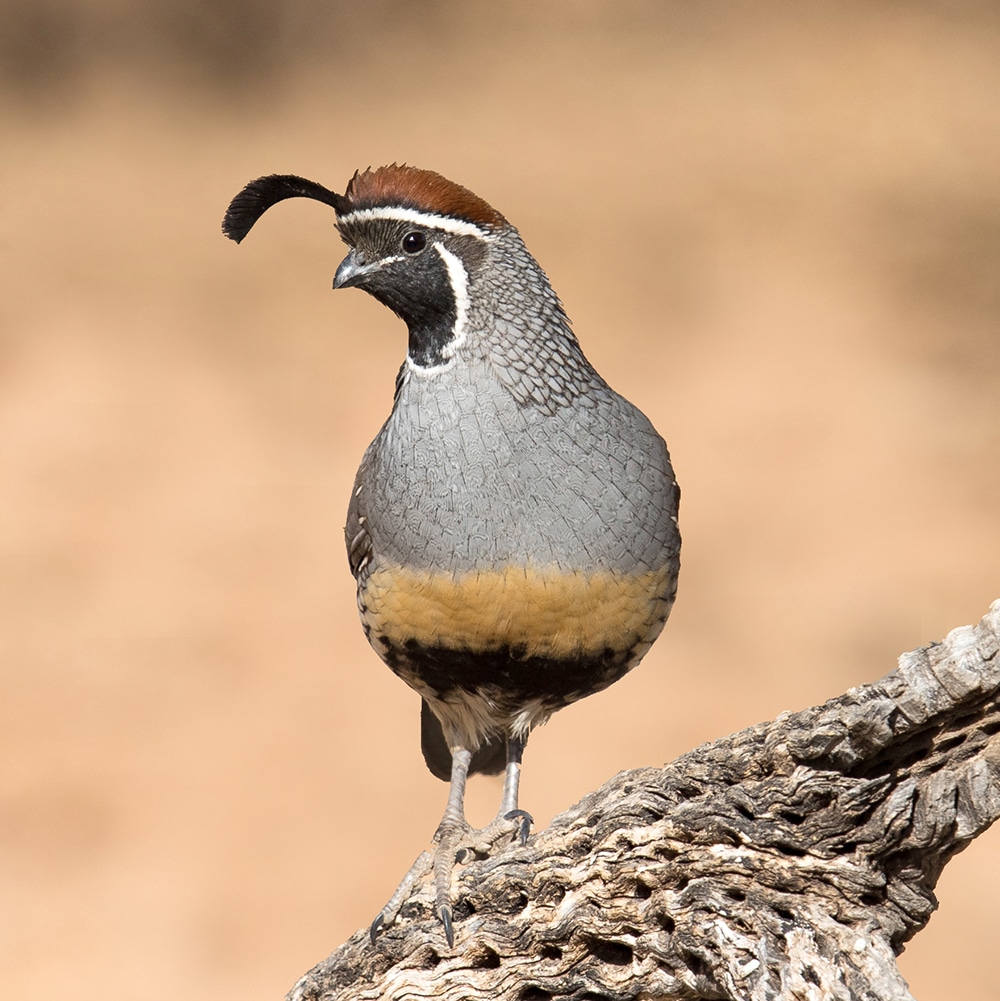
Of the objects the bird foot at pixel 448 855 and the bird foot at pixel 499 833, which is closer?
the bird foot at pixel 448 855

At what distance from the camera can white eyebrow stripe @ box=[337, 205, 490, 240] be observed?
2.53m

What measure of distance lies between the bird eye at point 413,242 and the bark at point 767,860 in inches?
38.9

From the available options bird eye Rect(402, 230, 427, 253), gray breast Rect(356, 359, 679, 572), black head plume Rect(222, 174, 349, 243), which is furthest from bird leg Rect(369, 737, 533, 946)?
black head plume Rect(222, 174, 349, 243)

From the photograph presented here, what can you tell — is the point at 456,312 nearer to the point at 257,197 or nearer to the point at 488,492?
the point at 488,492

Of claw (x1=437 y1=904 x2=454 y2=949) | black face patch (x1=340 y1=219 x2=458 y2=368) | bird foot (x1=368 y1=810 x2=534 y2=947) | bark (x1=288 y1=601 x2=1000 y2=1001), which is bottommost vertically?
bark (x1=288 y1=601 x2=1000 y2=1001)

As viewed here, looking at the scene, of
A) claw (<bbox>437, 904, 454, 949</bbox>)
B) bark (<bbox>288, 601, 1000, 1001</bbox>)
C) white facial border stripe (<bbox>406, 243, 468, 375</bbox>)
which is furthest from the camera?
white facial border stripe (<bbox>406, 243, 468, 375</bbox>)

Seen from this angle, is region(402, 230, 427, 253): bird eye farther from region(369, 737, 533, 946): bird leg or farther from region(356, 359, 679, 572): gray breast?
region(369, 737, 533, 946): bird leg

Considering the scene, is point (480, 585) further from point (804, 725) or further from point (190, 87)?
point (190, 87)

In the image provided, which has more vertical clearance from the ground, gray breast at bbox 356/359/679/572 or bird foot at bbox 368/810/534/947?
gray breast at bbox 356/359/679/572

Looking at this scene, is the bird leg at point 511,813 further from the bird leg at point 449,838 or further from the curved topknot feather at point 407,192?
the curved topknot feather at point 407,192

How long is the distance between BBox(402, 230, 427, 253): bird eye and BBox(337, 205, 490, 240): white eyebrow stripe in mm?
20

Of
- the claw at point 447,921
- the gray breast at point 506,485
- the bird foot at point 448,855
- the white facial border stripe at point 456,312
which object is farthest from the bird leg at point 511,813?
the white facial border stripe at point 456,312

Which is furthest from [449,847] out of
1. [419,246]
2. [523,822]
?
[419,246]

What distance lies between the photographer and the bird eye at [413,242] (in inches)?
99.4
